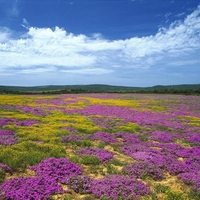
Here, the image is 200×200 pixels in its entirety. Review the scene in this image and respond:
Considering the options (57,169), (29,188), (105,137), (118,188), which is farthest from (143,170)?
(105,137)

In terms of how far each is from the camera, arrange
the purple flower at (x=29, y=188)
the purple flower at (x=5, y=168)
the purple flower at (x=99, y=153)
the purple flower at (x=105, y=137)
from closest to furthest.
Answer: the purple flower at (x=29, y=188) < the purple flower at (x=5, y=168) < the purple flower at (x=99, y=153) < the purple flower at (x=105, y=137)

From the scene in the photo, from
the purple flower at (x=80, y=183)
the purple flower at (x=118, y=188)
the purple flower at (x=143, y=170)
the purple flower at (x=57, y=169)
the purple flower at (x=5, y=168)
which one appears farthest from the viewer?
Answer: the purple flower at (x=143, y=170)

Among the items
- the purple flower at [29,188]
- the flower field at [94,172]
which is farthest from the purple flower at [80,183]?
the purple flower at [29,188]

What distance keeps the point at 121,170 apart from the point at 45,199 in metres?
4.11

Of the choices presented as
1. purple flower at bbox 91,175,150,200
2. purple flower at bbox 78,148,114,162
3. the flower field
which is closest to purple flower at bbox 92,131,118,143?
the flower field

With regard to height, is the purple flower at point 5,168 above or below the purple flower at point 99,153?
above

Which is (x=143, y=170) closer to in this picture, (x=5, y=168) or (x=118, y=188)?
(x=118, y=188)

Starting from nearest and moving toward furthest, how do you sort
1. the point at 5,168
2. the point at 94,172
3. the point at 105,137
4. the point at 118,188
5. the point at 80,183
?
the point at 118,188, the point at 80,183, the point at 5,168, the point at 94,172, the point at 105,137

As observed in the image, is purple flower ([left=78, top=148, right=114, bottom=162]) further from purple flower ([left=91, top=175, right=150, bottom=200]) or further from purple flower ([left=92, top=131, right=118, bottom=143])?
purple flower ([left=92, top=131, right=118, bottom=143])

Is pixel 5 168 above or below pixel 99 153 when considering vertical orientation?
above

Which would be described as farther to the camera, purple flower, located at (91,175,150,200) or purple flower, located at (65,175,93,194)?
purple flower, located at (65,175,93,194)

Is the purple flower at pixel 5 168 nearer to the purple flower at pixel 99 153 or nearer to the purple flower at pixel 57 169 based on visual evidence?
the purple flower at pixel 57 169

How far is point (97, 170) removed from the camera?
8.91 metres

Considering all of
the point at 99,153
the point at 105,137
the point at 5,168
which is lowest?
the point at 105,137
